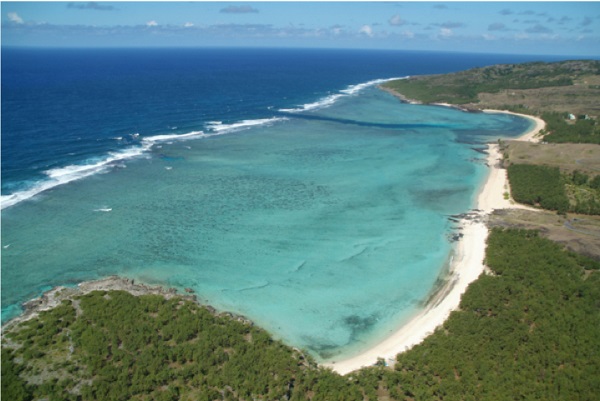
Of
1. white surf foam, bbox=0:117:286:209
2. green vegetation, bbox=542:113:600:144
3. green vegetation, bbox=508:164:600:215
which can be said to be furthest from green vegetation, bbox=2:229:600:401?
green vegetation, bbox=542:113:600:144

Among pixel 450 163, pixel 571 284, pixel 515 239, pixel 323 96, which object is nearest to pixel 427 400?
pixel 571 284

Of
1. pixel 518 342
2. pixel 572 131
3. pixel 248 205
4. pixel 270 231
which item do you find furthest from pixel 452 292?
pixel 572 131

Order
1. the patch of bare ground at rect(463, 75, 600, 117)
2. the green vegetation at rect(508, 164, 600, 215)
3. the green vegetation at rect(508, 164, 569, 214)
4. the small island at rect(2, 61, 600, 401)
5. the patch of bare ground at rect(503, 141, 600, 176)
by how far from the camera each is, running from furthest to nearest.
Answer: the patch of bare ground at rect(463, 75, 600, 117)
the patch of bare ground at rect(503, 141, 600, 176)
the green vegetation at rect(508, 164, 569, 214)
the green vegetation at rect(508, 164, 600, 215)
the small island at rect(2, 61, 600, 401)

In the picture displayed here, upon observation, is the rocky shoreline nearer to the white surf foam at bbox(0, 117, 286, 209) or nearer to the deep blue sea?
the deep blue sea

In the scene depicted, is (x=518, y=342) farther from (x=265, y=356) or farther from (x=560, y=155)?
(x=560, y=155)

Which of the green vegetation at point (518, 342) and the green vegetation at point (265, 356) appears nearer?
the green vegetation at point (265, 356)

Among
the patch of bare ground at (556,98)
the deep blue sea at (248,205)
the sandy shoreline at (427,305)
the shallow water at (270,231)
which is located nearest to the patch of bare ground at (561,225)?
the sandy shoreline at (427,305)

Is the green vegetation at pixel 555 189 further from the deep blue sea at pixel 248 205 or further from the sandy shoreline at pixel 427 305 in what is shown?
the sandy shoreline at pixel 427 305
